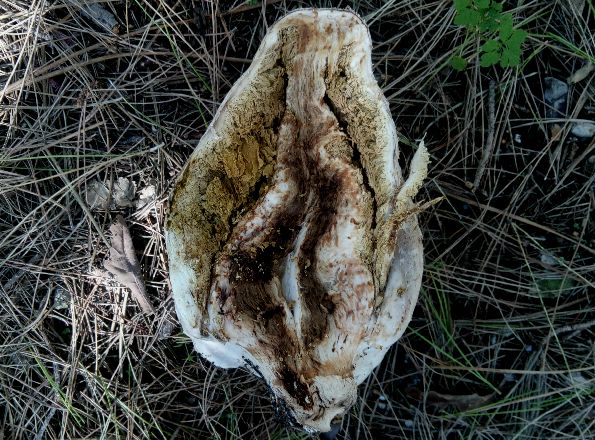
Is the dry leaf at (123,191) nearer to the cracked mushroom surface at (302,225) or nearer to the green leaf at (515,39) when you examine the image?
the cracked mushroom surface at (302,225)

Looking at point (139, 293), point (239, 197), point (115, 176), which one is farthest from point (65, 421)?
point (239, 197)

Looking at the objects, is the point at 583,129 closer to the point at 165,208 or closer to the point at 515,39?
the point at 515,39

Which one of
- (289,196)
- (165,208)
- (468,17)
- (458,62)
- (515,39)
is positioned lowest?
(165,208)

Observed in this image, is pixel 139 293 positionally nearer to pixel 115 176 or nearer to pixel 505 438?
pixel 115 176

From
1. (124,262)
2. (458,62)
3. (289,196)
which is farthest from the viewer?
(124,262)

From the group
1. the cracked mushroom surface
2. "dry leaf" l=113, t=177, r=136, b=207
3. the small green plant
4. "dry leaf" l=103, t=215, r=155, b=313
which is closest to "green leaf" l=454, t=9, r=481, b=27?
the small green plant

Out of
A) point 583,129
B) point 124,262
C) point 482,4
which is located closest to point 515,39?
point 482,4

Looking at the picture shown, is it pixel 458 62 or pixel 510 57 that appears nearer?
pixel 510 57
